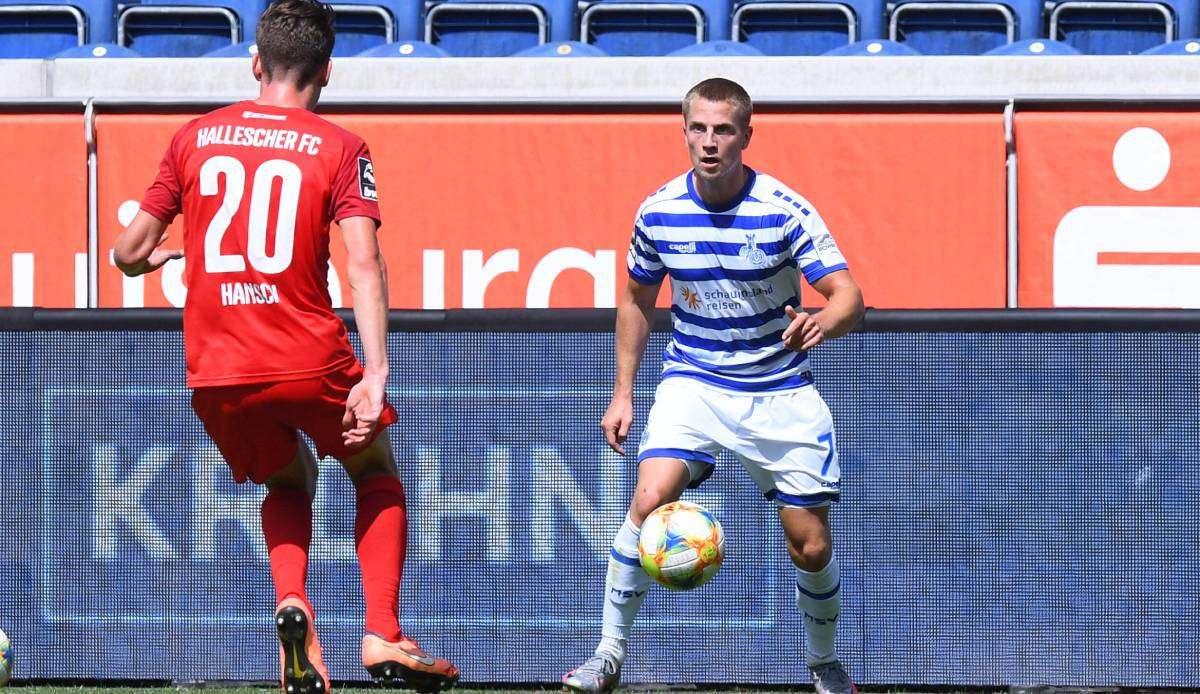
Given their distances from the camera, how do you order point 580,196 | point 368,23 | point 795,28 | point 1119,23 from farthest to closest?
point 368,23, point 795,28, point 1119,23, point 580,196

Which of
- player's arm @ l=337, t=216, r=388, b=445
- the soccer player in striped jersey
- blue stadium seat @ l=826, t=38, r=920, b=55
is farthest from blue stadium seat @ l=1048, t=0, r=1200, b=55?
player's arm @ l=337, t=216, r=388, b=445

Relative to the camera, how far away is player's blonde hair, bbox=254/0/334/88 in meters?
3.96

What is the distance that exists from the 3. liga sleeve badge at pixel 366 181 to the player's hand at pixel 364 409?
0.46 meters

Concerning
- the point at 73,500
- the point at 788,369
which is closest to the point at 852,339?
the point at 788,369

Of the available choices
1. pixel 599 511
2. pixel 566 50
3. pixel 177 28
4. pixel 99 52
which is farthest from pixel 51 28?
pixel 599 511

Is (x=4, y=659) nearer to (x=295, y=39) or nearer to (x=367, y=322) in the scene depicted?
(x=367, y=322)

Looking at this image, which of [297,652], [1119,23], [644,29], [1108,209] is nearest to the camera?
[297,652]

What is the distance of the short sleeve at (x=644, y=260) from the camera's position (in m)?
4.72

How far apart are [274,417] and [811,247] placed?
1.61 metres

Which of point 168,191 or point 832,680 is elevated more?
point 168,191

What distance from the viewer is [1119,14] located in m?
9.56

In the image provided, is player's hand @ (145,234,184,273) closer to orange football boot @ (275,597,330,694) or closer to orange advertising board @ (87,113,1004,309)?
orange football boot @ (275,597,330,694)

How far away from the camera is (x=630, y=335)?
15.7 feet

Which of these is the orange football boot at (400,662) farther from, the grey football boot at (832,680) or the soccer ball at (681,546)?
the grey football boot at (832,680)
